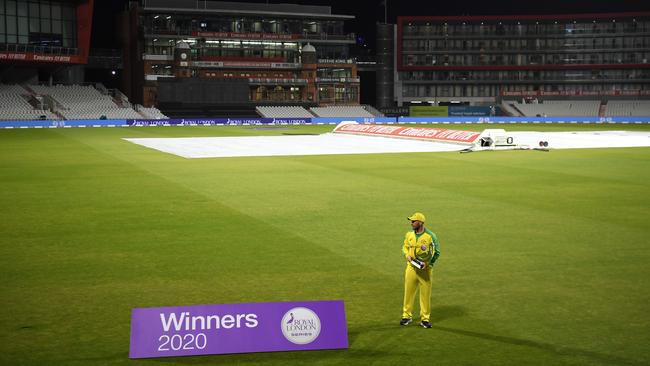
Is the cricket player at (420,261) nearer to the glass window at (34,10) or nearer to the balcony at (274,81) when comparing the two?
the glass window at (34,10)

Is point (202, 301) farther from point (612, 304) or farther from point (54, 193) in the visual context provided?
point (54, 193)

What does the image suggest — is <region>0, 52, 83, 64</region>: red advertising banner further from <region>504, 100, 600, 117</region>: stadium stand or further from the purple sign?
the purple sign

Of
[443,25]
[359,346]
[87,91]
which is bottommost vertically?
[359,346]

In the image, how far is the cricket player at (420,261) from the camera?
8.98m

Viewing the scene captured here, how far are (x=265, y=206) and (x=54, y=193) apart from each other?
709 cm

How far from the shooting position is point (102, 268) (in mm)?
12625

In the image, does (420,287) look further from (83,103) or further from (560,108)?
(560,108)

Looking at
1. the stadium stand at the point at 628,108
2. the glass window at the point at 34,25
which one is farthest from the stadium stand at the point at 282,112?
the stadium stand at the point at 628,108

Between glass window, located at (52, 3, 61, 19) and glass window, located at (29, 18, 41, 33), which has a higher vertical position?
glass window, located at (52, 3, 61, 19)

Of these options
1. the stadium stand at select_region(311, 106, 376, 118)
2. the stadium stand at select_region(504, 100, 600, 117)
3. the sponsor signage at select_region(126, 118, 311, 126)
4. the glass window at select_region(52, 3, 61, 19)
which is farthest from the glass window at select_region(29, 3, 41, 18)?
the stadium stand at select_region(504, 100, 600, 117)

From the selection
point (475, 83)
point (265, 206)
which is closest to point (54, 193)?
point (265, 206)

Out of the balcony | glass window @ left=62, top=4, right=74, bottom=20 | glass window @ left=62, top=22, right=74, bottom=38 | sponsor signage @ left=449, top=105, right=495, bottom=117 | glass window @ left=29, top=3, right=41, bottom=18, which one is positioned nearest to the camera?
glass window @ left=29, top=3, right=41, bottom=18

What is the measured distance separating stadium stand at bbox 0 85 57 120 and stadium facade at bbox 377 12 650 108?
60.4 meters

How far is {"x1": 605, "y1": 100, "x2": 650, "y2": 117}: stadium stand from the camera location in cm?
11238
